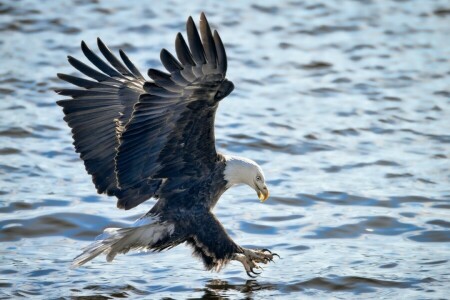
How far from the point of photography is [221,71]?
5.40m

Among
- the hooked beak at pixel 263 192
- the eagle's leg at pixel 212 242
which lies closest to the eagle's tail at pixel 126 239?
the eagle's leg at pixel 212 242

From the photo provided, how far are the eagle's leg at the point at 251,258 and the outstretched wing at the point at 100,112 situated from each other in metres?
0.96

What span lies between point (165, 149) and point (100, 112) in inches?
35.6

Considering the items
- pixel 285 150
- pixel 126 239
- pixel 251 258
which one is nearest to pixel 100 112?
pixel 126 239

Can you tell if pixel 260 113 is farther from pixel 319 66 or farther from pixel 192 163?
pixel 192 163

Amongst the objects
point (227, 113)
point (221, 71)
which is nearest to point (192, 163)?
point (221, 71)

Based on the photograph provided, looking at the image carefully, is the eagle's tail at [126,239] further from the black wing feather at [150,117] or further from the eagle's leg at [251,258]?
the eagle's leg at [251,258]

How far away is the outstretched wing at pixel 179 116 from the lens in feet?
17.6

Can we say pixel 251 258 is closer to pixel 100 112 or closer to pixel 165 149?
pixel 165 149

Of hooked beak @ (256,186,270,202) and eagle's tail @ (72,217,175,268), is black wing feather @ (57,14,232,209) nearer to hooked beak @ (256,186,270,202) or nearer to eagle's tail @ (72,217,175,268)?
eagle's tail @ (72,217,175,268)

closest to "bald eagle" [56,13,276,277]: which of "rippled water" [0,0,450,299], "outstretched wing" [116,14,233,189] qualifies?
"outstretched wing" [116,14,233,189]

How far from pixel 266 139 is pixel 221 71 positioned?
3.70 meters

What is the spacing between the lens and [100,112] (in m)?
6.58

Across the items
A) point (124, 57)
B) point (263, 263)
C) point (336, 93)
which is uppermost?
point (124, 57)
